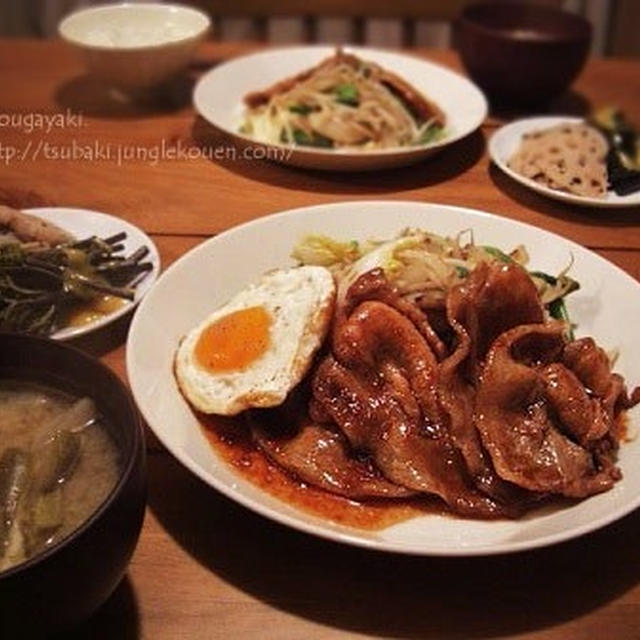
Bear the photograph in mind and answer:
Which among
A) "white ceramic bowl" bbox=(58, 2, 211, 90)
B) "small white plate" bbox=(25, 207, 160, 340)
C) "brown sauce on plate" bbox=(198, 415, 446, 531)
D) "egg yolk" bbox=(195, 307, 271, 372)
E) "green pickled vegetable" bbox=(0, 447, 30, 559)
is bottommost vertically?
"brown sauce on plate" bbox=(198, 415, 446, 531)

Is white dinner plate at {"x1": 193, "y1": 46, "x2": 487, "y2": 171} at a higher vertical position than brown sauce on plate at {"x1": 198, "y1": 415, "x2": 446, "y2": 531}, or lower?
higher

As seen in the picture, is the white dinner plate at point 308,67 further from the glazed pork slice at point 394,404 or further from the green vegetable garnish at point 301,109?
the glazed pork slice at point 394,404

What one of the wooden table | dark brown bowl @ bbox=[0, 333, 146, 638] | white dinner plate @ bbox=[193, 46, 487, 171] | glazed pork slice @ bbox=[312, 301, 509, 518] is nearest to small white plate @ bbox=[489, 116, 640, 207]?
white dinner plate @ bbox=[193, 46, 487, 171]

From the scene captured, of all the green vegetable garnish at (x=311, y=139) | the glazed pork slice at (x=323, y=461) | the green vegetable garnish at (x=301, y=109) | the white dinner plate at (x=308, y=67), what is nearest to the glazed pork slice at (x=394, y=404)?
the glazed pork slice at (x=323, y=461)

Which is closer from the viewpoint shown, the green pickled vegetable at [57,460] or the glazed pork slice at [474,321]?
the green pickled vegetable at [57,460]

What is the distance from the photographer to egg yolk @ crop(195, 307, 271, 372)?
4.64 ft

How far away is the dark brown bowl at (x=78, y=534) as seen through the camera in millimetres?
843

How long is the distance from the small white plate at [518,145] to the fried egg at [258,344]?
856mm

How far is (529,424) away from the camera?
1.29 meters

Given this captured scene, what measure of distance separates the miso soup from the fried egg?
1.04 ft

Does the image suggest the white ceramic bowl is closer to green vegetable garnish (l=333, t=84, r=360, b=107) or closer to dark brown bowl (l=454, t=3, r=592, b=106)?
green vegetable garnish (l=333, t=84, r=360, b=107)

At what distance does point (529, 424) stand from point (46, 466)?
2.35ft

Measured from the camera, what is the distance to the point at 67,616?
0.92m

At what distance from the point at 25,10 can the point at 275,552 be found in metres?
4.05
